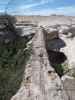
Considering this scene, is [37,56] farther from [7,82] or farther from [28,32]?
[28,32]

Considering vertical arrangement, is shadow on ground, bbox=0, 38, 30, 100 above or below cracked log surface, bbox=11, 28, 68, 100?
below

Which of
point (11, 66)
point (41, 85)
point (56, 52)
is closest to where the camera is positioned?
point (41, 85)

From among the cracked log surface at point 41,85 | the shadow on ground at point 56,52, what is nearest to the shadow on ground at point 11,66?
the shadow on ground at point 56,52

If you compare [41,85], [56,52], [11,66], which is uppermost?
[41,85]

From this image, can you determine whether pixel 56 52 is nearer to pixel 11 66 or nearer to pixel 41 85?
pixel 11 66

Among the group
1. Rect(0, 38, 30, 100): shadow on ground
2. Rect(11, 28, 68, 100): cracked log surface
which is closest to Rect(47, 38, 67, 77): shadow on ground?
Rect(0, 38, 30, 100): shadow on ground

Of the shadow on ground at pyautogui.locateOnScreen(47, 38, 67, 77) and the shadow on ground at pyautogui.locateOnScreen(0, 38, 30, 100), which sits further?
the shadow on ground at pyautogui.locateOnScreen(47, 38, 67, 77)

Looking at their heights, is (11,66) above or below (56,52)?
above

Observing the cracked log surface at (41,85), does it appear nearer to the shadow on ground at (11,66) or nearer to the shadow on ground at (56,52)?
the shadow on ground at (11,66)

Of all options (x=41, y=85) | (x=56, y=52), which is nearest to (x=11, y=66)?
(x=56, y=52)

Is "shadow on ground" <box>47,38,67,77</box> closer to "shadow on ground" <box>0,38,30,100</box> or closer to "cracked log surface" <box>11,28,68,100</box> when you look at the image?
"shadow on ground" <box>0,38,30,100</box>

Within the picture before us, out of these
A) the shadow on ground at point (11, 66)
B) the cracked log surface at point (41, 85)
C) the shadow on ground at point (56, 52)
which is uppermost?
the cracked log surface at point (41, 85)

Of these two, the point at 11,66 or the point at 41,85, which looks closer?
the point at 41,85
